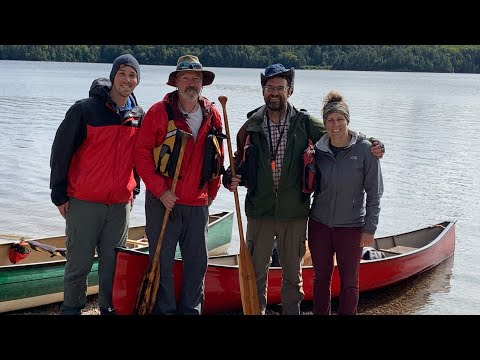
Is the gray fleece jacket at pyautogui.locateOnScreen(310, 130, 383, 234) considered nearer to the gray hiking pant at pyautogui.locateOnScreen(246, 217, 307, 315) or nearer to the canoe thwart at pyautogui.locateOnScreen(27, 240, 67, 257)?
the gray hiking pant at pyautogui.locateOnScreen(246, 217, 307, 315)

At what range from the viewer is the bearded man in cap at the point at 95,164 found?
3.94m

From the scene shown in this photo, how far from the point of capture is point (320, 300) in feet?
14.2

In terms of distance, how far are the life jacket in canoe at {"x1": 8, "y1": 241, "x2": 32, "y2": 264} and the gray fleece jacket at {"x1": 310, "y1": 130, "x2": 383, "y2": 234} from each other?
323cm

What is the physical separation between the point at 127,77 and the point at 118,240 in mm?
1040

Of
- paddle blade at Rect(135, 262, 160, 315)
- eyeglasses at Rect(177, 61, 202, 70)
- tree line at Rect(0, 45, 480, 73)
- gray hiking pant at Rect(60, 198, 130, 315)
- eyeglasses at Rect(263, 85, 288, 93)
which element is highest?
tree line at Rect(0, 45, 480, 73)

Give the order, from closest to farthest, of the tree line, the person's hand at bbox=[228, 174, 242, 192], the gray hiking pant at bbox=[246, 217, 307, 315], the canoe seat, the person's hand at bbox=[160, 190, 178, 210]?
the person's hand at bbox=[160, 190, 178, 210], the person's hand at bbox=[228, 174, 242, 192], the gray hiking pant at bbox=[246, 217, 307, 315], the canoe seat, the tree line

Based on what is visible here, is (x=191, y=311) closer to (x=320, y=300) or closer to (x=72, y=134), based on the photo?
(x=320, y=300)

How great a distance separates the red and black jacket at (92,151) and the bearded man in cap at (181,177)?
149mm

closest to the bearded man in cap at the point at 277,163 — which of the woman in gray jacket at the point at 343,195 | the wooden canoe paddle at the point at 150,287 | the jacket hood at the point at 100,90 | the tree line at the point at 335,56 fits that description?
the woman in gray jacket at the point at 343,195

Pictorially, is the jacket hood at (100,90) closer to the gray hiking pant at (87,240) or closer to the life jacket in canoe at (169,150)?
the life jacket in canoe at (169,150)

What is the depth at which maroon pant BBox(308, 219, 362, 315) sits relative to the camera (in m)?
4.13

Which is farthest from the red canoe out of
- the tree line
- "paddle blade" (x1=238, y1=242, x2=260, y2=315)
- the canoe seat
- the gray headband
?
the tree line

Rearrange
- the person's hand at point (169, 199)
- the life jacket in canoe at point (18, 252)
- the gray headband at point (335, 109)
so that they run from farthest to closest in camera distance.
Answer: the life jacket in canoe at point (18, 252), the gray headband at point (335, 109), the person's hand at point (169, 199)

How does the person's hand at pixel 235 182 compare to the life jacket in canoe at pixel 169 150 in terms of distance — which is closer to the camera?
the life jacket in canoe at pixel 169 150
